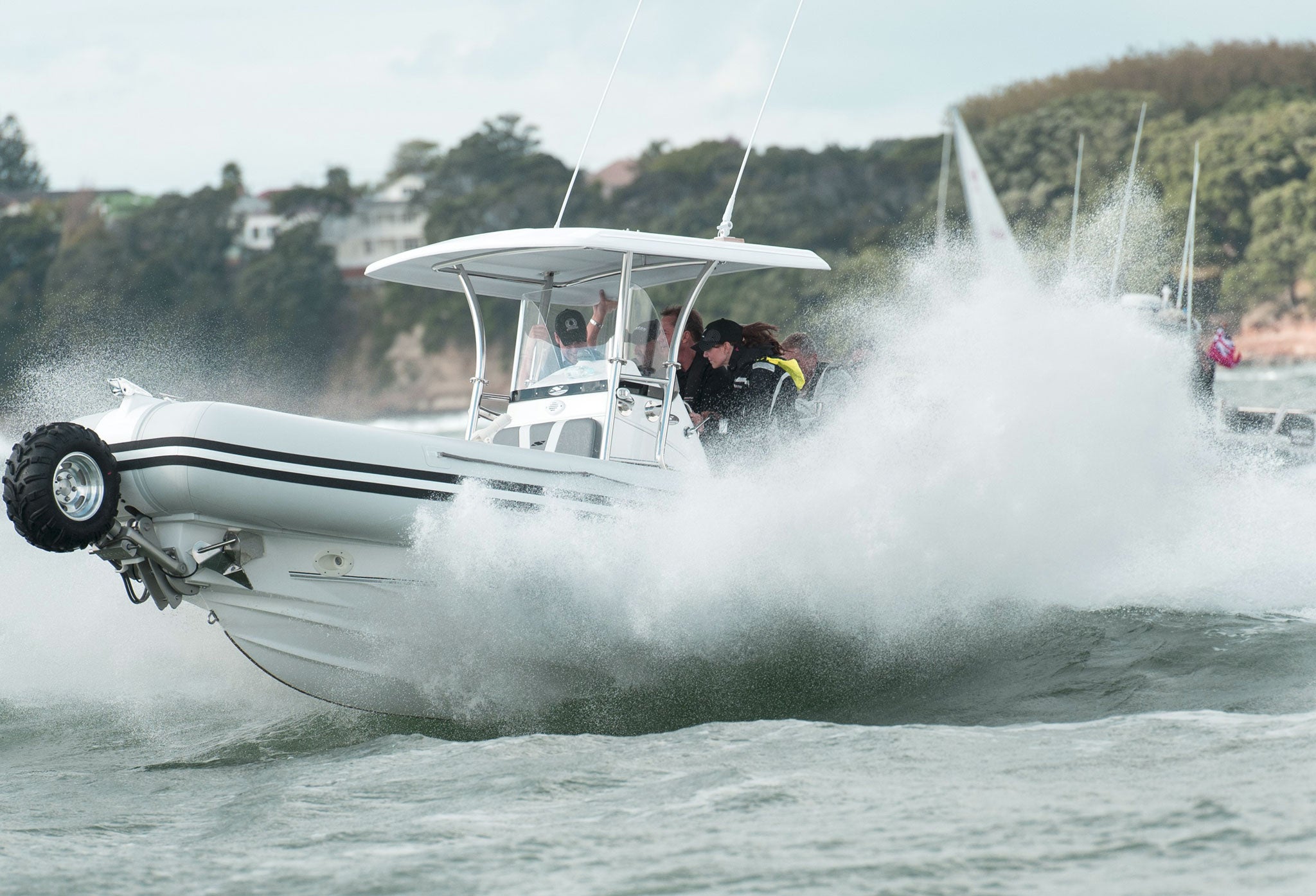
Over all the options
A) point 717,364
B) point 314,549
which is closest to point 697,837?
point 314,549

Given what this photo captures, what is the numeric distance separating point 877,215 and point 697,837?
175ft

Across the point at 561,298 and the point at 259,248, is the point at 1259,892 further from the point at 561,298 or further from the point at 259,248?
the point at 259,248

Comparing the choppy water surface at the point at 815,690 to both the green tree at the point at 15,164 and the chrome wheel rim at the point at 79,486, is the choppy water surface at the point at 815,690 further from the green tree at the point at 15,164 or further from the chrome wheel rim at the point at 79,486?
the green tree at the point at 15,164

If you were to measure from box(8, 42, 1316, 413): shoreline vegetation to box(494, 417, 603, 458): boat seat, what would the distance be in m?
38.1

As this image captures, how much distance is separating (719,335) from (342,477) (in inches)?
85.5

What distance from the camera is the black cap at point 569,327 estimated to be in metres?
6.38

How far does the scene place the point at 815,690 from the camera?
5926 mm

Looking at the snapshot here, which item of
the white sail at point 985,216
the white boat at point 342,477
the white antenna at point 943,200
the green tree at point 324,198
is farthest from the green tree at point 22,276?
the white boat at point 342,477

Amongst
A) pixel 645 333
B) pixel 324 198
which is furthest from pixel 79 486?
pixel 324 198

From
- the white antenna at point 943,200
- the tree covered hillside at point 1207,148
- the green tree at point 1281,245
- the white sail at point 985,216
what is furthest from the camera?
the tree covered hillside at point 1207,148

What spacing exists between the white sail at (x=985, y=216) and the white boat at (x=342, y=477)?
19493 mm

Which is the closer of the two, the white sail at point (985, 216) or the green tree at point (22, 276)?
the white sail at point (985, 216)

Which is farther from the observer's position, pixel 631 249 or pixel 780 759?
pixel 631 249

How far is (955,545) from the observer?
254 inches
